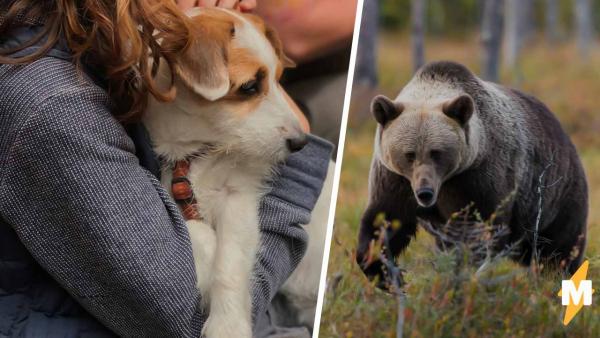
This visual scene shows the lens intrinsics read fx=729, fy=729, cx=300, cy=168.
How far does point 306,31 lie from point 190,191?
1.60 feet

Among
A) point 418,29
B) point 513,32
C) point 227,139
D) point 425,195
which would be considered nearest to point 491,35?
A: point 513,32

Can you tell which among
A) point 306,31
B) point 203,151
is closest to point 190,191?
point 203,151

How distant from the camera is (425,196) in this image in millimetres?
1489

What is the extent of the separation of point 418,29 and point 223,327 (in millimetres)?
762

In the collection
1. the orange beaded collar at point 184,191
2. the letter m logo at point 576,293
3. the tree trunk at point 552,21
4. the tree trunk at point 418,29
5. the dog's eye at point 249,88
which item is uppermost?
the tree trunk at point 552,21

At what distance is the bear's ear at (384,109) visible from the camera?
4.95 ft

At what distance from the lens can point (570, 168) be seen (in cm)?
154

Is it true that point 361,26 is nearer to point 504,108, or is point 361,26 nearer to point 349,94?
point 349,94

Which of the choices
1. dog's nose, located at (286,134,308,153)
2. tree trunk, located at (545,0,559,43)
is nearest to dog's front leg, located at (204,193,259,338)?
dog's nose, located at (286,134,308,153)

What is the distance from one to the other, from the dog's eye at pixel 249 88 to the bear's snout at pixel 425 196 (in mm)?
391

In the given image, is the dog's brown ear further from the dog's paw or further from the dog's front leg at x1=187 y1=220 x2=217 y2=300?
the dog's paw

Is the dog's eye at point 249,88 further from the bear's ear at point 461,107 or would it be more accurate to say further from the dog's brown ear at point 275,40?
the bear's ear at point 461,107

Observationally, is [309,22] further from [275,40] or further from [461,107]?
[461,107]

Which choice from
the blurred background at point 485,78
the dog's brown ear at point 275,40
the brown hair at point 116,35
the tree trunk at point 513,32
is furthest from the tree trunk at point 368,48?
the brown hair at point 116,35
